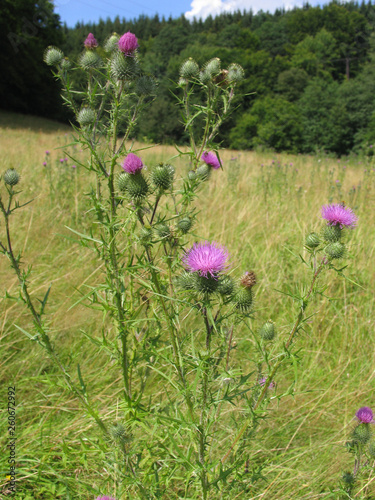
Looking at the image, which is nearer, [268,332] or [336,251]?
[336,251]

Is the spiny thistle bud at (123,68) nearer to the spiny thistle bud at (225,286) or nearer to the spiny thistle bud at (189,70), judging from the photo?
the spiny thistle bud at (189,70)

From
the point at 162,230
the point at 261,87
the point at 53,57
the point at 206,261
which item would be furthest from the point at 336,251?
the point at 261,87

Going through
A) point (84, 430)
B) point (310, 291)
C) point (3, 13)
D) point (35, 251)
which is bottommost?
point (84, 430)

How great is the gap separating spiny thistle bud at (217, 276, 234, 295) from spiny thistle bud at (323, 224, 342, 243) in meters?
0.53

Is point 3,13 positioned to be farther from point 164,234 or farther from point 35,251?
point 164,234

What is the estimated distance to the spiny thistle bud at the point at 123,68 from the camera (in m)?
1.66

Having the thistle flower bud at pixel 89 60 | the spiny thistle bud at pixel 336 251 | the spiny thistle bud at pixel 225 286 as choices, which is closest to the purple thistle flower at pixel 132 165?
the spiny thistle bud at pixel 225 286

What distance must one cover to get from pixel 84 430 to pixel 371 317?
2321 mm

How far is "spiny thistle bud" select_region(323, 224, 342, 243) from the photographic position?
5.16ft

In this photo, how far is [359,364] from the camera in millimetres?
2664

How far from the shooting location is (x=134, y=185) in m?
1.51

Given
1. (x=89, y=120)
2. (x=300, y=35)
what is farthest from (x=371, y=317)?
(x=300, y=35)

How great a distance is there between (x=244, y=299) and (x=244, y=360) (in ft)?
3.99

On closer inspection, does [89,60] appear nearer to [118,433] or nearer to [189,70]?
[189,70]
